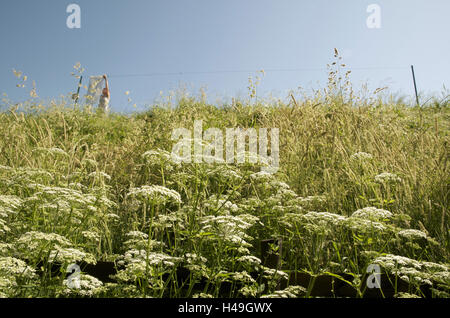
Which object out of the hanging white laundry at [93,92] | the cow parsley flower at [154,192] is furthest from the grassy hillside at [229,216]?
the hanging white laundry at [93,92]

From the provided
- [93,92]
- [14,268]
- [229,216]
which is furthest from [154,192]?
[93,92]

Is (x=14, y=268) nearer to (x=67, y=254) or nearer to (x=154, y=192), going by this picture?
(x=67, y=254)

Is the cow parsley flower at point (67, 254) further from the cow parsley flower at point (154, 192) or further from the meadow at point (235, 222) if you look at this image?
the cow parsley flower at point (154, 192)

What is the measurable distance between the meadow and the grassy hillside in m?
0.02

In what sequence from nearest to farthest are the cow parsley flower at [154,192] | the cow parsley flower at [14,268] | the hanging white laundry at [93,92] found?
1. the cow parsley flower at [14,268]
2. the cow parsley flower at [154,192]
3. the hanging white laundry at [93,92]

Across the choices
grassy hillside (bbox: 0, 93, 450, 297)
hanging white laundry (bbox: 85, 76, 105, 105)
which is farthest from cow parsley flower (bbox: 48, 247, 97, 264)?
hanging white laundry (bbox: 85, 76, 105, 105)

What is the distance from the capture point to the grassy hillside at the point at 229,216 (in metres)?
1.98

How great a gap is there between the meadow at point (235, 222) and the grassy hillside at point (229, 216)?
2 centimetres

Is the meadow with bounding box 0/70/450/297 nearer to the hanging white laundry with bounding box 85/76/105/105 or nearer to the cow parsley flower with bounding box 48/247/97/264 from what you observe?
the cow parsley flower with bounding box 48/247/97/264

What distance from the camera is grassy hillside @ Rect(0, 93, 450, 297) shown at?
1984 millimetres

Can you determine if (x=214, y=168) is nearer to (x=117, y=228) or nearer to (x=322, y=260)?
(x=322, y=260)
